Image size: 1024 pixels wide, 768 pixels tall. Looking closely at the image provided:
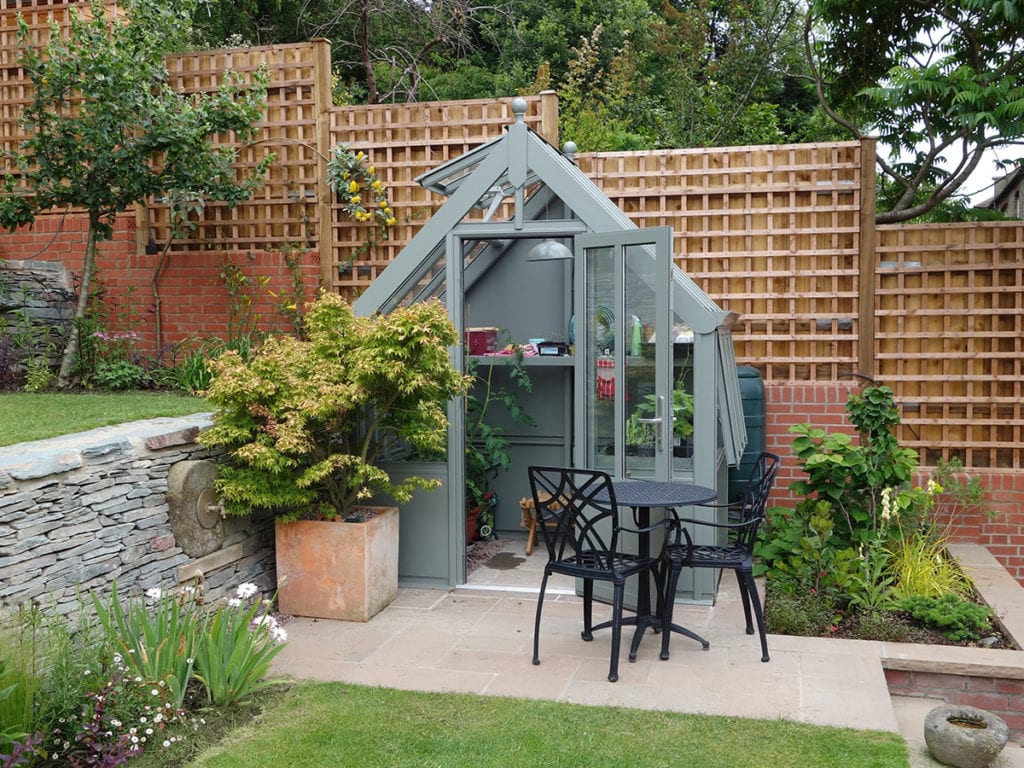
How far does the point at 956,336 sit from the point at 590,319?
2991mm

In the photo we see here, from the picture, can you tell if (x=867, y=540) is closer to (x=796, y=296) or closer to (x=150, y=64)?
(x=796, y=296)

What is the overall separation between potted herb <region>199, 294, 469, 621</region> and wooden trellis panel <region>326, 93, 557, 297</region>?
2.13 meters

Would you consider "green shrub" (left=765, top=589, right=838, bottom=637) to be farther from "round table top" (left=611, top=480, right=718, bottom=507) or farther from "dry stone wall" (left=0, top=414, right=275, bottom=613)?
"dry stone wall" (left=0, top=414, right=275, bottom=613)

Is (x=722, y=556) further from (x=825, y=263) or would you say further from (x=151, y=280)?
(x=151, y=280)

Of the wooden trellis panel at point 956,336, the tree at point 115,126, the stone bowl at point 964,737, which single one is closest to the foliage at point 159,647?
the stone bowl at point 964,737

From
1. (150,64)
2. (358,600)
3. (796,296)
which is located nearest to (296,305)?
(150,64)

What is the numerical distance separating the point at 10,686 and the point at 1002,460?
6.50 meters

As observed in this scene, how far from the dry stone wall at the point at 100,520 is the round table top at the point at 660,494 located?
211 cm

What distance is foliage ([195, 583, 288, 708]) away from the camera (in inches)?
165

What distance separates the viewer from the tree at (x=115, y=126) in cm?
752

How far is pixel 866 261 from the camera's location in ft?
23.5

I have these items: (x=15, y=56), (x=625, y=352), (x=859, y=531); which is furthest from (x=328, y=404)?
(x=15, y=56)

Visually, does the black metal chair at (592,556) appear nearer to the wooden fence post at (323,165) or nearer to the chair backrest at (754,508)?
the chair backrest at (754,508)

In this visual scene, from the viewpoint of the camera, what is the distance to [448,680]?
4.72 meters
